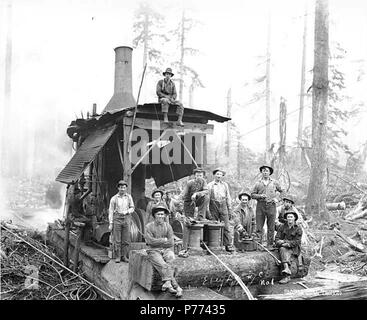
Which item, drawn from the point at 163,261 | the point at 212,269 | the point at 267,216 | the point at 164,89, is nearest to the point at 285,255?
the point at 267,216

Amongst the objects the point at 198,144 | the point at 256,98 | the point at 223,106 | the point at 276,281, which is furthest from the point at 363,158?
the point at 223,106

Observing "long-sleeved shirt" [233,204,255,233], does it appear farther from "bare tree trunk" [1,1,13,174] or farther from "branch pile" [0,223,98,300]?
"bare tree trunk" [1,1,13,174]

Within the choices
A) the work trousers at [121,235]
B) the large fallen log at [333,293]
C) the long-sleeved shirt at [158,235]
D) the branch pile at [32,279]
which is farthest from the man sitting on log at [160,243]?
the branch pile at [32,279]

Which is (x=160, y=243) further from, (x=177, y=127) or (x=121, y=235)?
(x=177, y=127)

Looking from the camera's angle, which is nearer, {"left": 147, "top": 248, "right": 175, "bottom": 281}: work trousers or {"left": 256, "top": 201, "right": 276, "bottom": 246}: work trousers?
{"left": 147, "top": 248, "right": 175, "bottom": 281}: work trousers

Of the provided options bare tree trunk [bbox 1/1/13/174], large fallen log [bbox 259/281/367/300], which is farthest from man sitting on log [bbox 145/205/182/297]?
bare tree trunk [bbox 1/1/13/174]

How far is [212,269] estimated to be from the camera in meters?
7.62

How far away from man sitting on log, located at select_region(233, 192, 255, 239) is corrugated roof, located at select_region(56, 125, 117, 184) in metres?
3.77

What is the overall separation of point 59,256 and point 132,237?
3453 mm

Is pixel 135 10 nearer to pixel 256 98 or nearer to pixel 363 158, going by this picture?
pixel 256 98

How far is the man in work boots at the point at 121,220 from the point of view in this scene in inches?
351

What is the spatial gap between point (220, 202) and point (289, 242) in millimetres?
1693

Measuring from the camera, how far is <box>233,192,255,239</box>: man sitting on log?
28.3 ft

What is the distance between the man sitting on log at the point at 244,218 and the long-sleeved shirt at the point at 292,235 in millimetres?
666
